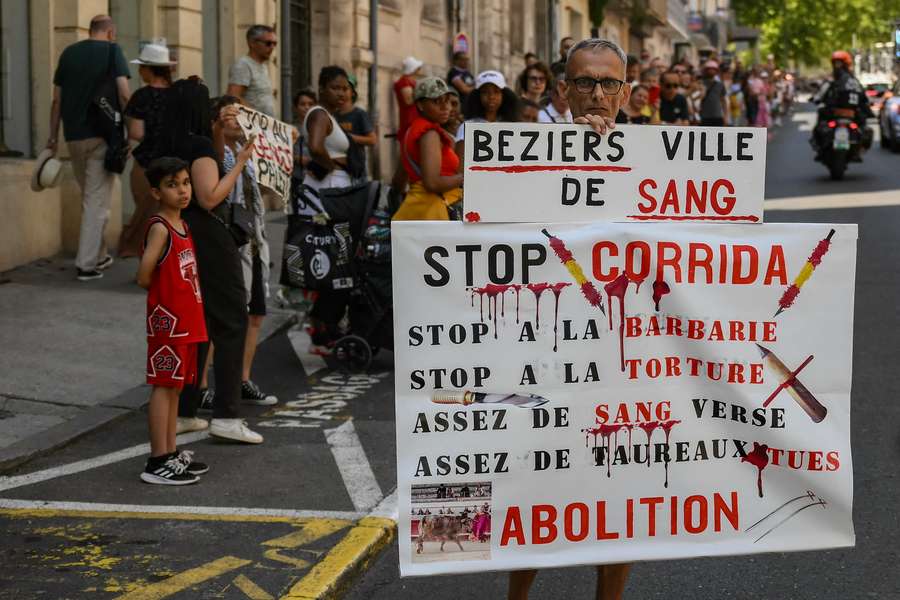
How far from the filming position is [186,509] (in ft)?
18.7

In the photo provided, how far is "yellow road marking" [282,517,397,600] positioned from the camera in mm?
4633

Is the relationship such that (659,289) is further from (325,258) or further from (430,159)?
(325,258)

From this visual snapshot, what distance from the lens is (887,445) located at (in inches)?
264

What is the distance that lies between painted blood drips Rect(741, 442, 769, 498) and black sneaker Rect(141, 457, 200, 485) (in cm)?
293

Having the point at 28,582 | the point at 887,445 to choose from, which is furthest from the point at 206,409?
the point at 887,445

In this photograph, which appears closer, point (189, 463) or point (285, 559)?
point (285, 559)

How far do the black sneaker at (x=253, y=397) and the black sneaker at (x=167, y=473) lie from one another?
5.58 feet

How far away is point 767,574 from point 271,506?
193cm

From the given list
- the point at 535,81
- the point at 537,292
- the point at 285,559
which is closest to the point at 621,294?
the point at 537,292

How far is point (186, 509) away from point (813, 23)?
348ft

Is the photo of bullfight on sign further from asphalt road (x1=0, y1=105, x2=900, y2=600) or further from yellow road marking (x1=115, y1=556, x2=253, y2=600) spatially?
yellow road marking (x1=115, y1=556, x2=253, y2=600)

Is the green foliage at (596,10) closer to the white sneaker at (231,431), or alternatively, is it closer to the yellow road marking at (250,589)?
the white sneaker at (231,431)

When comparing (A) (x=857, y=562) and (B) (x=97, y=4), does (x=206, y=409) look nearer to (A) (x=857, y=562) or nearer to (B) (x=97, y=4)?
(A) (x=857, y=562)

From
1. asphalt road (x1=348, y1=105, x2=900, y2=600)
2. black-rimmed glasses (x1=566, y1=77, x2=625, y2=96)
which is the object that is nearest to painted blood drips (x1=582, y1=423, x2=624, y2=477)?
black-rimmed glasses (x1=566, y1=77, x2=625, y2=96)
